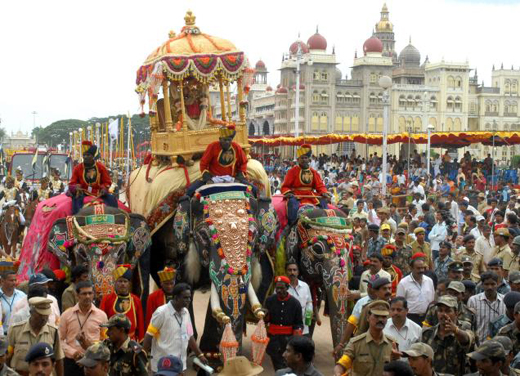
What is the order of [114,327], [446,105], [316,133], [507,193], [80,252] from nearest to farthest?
[114,327] < [80,252] < [507,193] < [316,133] < [446,105]

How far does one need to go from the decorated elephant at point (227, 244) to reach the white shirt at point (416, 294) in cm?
150

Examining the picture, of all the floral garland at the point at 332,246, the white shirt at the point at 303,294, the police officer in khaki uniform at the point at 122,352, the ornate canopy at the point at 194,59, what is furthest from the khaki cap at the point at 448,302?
the ornate canopy at the point at 194,59

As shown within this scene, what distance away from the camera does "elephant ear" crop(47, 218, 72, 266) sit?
915 cm

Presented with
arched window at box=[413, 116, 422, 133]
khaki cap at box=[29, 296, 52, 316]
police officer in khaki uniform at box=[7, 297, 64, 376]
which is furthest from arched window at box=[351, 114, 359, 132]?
khaki cap at box=[29, 296, 52, 316]

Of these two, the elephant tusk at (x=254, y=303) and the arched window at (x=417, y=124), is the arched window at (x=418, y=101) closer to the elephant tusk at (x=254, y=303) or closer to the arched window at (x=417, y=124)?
the arched window at (x=417, y=124)

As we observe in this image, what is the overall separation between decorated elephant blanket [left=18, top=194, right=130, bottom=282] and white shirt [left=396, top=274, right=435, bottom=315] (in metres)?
3.66

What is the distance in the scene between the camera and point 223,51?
36.2 ft

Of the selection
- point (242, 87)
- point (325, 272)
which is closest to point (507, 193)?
point (242, 87)

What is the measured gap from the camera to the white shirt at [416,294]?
9094 mm

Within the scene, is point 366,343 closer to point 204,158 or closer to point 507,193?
point 204,158

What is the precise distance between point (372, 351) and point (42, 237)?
5.19 metres

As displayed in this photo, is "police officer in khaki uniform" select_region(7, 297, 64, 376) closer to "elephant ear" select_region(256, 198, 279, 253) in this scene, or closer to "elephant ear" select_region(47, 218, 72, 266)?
"elephant ear" select_region(47, 218, 72, 266)

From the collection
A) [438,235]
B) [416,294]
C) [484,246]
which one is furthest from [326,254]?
[438,235]

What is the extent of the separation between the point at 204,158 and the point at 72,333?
302cm
